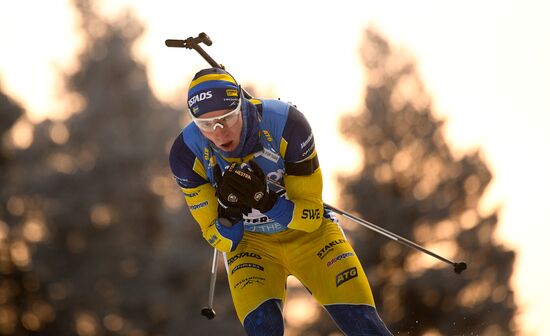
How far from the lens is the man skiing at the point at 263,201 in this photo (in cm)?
822

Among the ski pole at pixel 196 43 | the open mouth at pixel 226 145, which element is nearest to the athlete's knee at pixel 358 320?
the open mouth at pixel 226 145

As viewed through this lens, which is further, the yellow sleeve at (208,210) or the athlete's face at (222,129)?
the yellow sleeve at (208,210)

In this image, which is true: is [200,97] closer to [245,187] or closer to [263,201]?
[245,187]

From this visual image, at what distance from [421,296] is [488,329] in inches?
107

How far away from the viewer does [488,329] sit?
37969mm

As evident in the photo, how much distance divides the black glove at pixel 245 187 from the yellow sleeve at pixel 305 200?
0.42 metres

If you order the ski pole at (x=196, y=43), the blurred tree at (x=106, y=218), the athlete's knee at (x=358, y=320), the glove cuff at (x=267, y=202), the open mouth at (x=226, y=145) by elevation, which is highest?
the blurred tree at (x=106, y=218)

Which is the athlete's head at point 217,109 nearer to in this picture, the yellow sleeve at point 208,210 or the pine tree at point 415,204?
the yellow sleeve at point 208,210

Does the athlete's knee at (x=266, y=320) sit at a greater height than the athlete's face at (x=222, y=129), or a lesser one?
lesser

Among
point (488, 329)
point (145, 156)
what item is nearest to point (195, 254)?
point (145, 156)

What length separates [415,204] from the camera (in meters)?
39.5

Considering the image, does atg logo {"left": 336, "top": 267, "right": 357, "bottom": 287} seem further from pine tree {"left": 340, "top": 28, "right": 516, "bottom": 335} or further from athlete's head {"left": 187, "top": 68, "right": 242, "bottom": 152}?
pine tree {"left": 340, "top": 28, "right": 516, "bottom": 335}

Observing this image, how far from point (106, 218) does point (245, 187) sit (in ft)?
113

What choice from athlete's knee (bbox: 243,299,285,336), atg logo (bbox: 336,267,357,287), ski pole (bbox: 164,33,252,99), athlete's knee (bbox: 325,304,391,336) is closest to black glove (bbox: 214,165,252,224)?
athlete's knee (bbox: 243,299,285,336)
